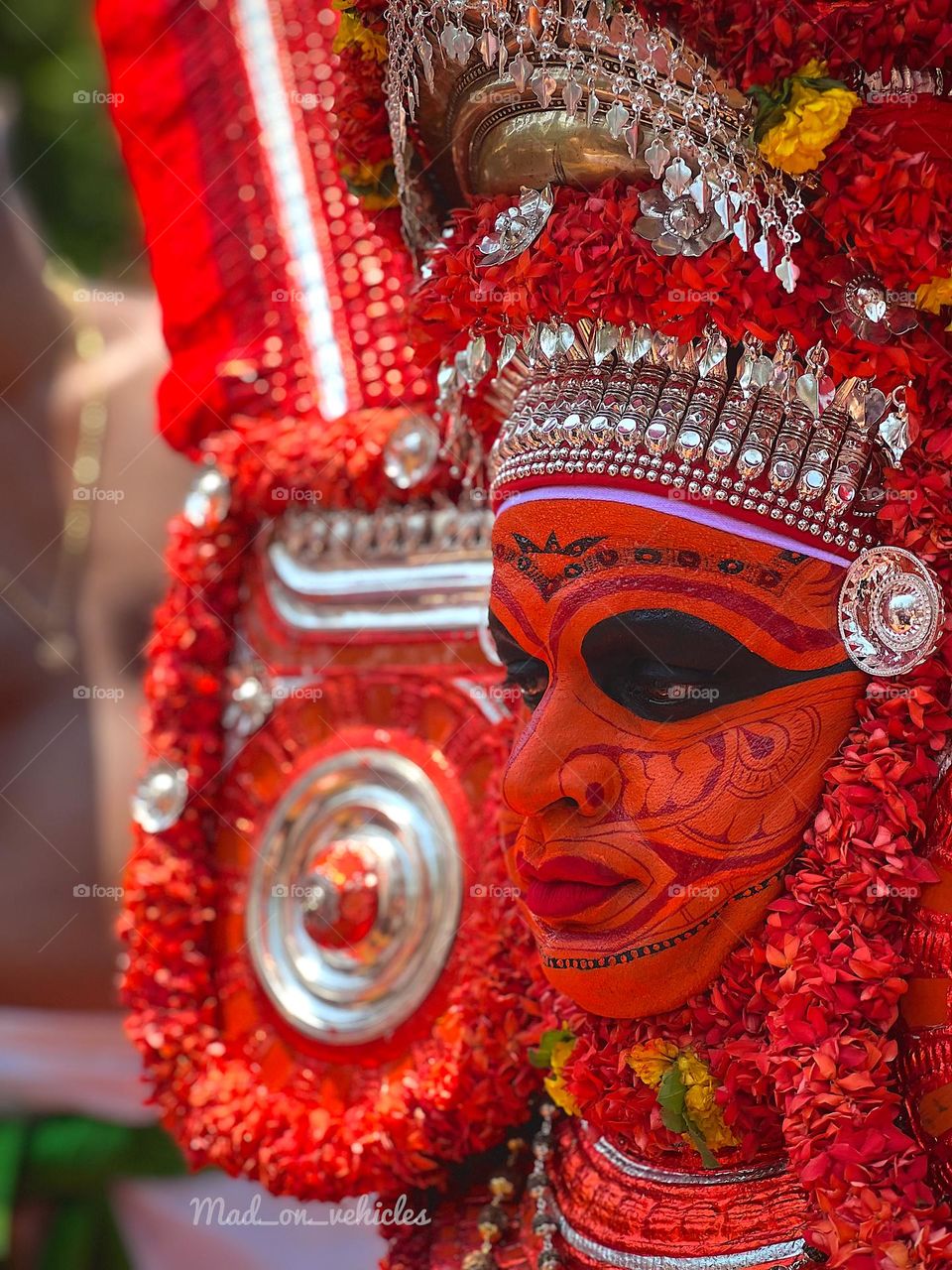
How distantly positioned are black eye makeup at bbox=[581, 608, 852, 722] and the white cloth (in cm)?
190

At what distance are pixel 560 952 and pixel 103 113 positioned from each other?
336cm

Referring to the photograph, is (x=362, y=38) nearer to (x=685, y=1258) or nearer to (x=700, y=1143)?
(x=700, y=1143)

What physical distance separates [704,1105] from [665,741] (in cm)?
49

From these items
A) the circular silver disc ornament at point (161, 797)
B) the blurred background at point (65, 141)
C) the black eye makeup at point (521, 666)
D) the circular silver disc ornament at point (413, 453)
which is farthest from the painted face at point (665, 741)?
the blurred background at point (65, 141)

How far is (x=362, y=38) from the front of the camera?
7.00 feet

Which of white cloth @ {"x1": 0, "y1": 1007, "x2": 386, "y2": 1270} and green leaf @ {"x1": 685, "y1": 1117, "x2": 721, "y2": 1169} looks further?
white cloth @ {"x1": 0, "y1": 1007, "x2": 386, "y2": 1270}

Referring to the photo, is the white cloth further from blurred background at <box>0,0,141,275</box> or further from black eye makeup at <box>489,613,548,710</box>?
blurred background at <box>0,0,141,275</box>

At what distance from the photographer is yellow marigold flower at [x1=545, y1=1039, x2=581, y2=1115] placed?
2.22 meters

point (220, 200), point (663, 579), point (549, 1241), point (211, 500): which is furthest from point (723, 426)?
point (220, 200)

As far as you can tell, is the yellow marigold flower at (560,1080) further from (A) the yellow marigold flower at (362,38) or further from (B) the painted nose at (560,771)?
(A) the yellow marigold flower at (362,38)

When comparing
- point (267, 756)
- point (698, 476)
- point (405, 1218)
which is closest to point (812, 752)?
point (698, 476)

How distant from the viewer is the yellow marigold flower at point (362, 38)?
6.98ft

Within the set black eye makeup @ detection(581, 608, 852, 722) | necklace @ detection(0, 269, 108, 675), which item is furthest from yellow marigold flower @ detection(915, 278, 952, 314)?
necklace @ detection(0, 269, 108, 675)

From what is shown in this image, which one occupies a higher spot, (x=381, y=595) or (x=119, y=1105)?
(x=381, y=595)
